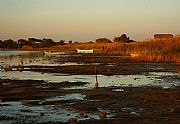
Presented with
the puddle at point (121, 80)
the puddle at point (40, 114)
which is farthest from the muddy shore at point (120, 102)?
the puddle at point (121, 80)

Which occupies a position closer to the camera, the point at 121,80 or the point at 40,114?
the point at 40,114

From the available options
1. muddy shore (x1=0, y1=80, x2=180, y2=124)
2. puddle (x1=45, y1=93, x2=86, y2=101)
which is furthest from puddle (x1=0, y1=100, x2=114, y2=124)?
puddle (x1=45, y1=93, x2=86, y2=101)

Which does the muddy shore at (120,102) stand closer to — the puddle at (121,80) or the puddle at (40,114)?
the puddle at (40,114)

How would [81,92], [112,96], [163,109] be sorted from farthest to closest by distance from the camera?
[81,92] < [112,96] < [163,109]

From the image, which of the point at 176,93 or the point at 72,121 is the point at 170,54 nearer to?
the point at 176,93

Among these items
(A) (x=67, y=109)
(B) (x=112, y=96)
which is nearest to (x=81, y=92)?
(B) (x=112, y=96)

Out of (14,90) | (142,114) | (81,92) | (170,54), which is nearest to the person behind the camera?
(142,114)

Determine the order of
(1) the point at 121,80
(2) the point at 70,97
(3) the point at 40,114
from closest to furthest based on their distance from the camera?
(3) the point at 40,114
(2) the point at 70,97
(1) the point at 121,80

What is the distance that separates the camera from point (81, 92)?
2344 cm

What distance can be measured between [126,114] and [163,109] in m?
2.06

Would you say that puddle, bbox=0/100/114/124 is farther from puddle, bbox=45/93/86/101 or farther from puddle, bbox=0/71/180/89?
puddle, bbox=0/71/180/89

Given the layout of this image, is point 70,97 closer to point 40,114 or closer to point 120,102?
point 120,102

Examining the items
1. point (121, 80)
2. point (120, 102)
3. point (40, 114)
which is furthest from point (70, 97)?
point (121, 80)

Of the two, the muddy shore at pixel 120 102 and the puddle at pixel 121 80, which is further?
the puddle at pixel 121 80
